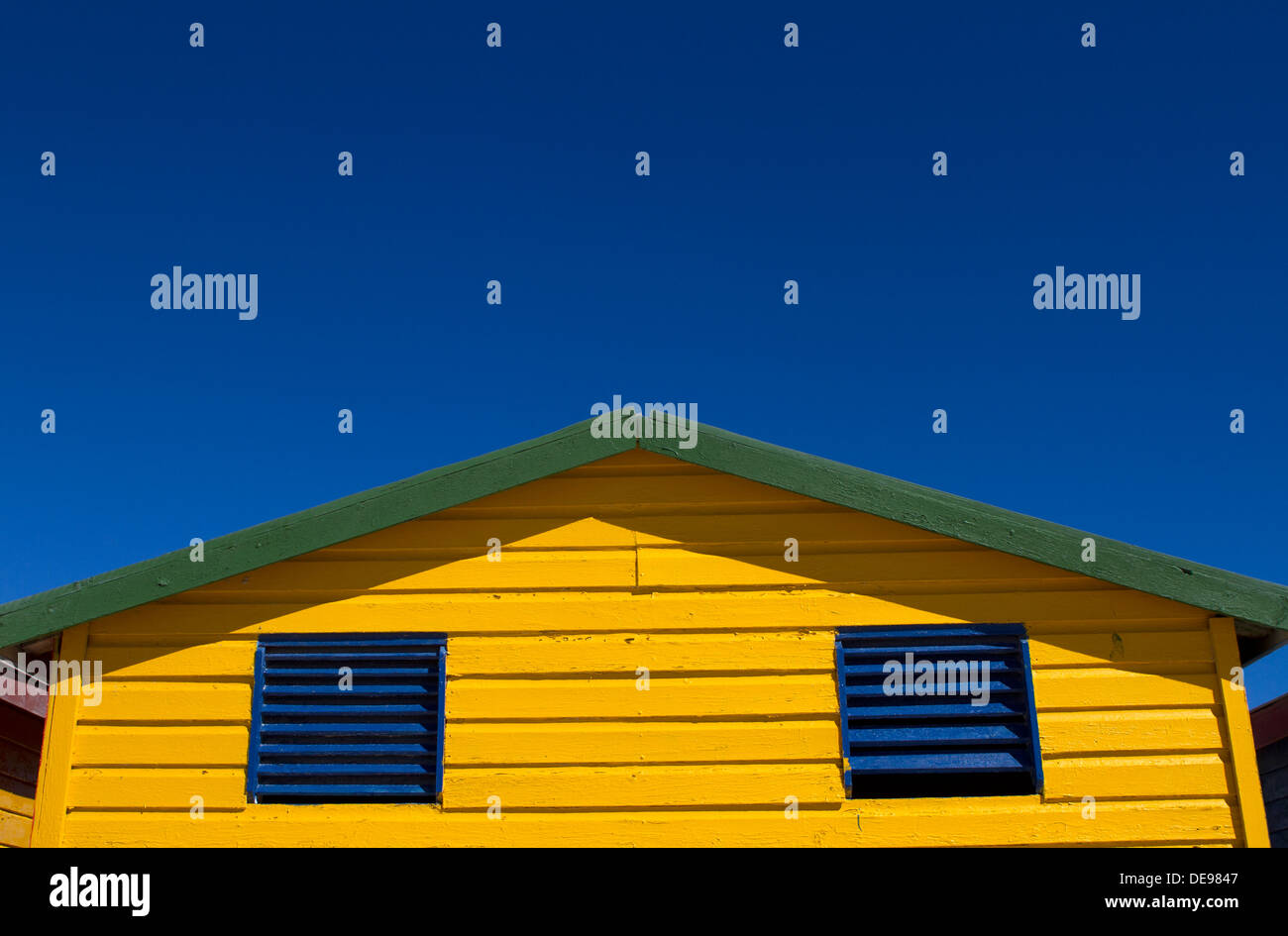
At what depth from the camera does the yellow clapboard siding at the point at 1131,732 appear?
5977 mm

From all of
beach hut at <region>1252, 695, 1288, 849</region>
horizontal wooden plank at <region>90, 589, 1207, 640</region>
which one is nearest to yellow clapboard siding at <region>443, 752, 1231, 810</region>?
horizontal wooden plank at <region>90, 589, 1207, 640</region>

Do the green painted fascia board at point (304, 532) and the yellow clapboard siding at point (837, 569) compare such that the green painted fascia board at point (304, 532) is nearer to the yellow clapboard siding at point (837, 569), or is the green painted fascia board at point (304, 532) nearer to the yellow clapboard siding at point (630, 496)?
the yellow clapboard siding at point (630, 496)

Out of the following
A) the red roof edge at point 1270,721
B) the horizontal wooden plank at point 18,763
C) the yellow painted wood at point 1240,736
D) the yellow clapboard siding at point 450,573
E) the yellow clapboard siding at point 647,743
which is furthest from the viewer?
the red roof edge at point 1270,721

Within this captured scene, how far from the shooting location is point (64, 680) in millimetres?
6262

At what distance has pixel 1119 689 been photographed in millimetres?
6066

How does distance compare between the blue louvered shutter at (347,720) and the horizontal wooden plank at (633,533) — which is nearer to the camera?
the blue louvered shutter at (347,720)

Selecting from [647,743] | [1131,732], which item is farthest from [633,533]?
[1131,732]

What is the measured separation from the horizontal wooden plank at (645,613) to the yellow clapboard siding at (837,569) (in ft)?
0.32

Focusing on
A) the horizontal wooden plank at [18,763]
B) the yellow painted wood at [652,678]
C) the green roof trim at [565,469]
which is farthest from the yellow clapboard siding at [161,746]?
the horizontal wooden plank at [18,763]
